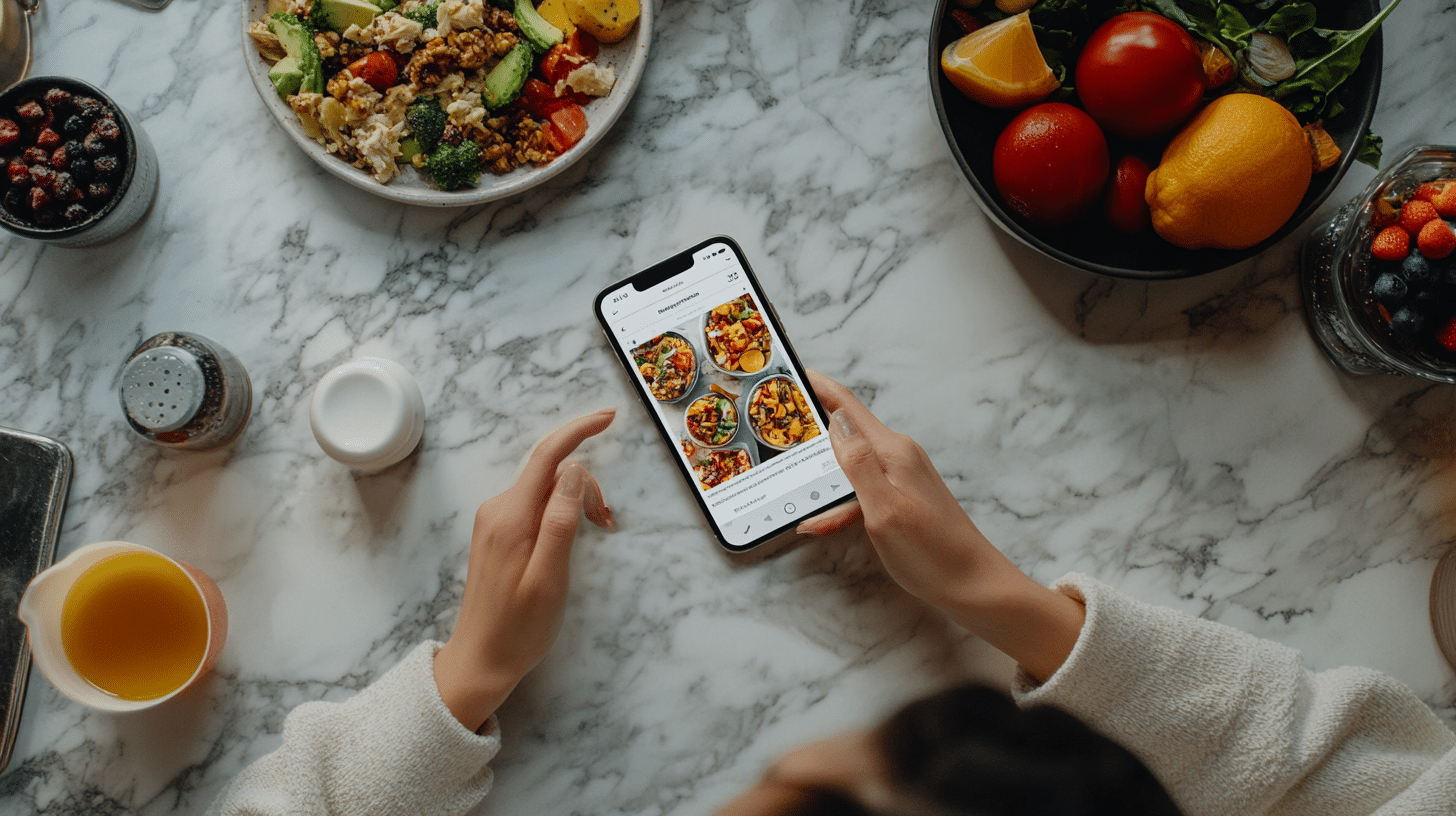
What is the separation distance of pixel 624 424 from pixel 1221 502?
724mm

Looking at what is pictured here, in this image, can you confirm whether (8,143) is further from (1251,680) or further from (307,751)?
(1251,680)

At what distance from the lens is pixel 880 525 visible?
858 mm

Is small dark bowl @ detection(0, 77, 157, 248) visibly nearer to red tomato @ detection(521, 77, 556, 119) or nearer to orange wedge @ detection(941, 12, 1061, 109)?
red tomato @ detection(521, 77, 556, 119)

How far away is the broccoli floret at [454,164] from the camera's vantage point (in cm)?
91

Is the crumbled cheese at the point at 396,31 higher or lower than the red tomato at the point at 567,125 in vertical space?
higher

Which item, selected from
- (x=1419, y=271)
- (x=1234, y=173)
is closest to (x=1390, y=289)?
(x=1419, y=271)

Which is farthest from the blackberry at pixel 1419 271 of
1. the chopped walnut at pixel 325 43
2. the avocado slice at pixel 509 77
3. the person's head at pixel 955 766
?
the chopped walnut at pixel 325 43

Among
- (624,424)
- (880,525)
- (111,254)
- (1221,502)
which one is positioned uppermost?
(111,254)

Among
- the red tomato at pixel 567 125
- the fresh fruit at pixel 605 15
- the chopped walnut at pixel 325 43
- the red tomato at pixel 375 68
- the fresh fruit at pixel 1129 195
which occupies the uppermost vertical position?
the chopped walnut at pixel 325 43

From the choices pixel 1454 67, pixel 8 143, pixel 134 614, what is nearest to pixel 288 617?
pixel 134 614

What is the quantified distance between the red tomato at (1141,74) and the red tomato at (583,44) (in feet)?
1.74

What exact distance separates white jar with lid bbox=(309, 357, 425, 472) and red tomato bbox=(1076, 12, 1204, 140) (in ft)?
2.64

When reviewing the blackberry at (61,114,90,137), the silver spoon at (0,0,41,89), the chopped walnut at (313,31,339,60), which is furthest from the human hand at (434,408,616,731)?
Result: the silver spoon at (0,0,41,89)

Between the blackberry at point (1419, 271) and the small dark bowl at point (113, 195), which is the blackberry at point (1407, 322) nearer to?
the blackberry at point (1419, 271)
